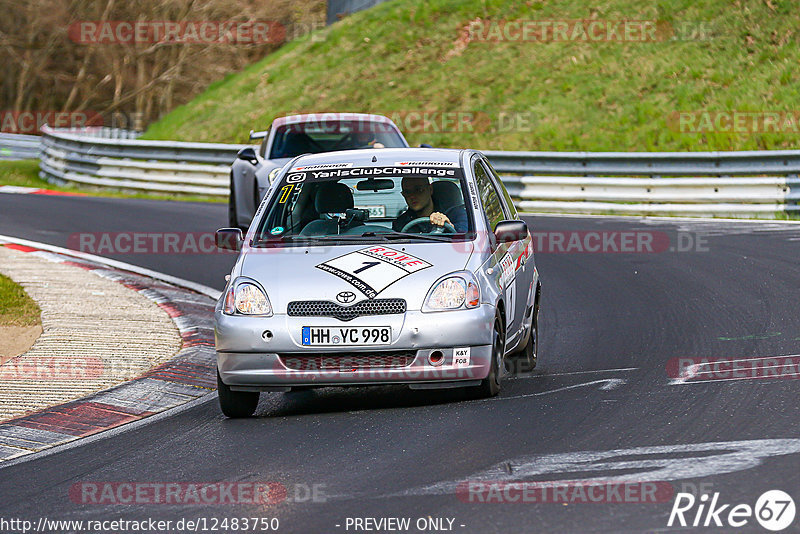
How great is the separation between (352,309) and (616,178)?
14.7 m

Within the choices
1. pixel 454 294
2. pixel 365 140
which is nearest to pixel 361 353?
pixel 454 294

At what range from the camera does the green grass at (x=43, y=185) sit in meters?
25.3

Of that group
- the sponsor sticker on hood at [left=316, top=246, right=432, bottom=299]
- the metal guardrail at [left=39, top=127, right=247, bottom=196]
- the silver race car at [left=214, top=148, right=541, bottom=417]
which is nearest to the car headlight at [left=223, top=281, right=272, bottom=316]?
the silver race car at [left=214, top=148, right=541, bottom=417]

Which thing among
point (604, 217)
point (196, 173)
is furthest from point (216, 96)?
point (604, 217)

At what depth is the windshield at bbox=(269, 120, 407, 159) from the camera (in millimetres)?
16547

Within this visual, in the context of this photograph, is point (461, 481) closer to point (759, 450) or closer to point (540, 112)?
point (759, 450)

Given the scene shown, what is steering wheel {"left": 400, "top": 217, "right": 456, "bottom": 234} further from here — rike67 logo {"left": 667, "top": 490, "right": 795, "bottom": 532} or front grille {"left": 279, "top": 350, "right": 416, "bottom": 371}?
rike67 logo {"left": 667, "top": 490, "right": 795, "bottom": 532}

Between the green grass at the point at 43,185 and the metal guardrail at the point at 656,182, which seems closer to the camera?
the metal guardrail at the point at 656,182

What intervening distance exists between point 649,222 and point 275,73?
57.2 feet

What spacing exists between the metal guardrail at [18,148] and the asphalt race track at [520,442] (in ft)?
79.2

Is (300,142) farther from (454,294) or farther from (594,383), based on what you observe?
(454,294)

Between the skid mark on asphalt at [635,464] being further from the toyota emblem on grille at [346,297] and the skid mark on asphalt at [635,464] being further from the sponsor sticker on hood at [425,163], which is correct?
the sponsor sticker on hood at [425,163]

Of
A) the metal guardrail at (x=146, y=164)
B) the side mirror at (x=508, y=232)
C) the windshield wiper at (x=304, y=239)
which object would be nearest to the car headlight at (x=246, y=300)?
the windshield wiper at (x=304, y=239)

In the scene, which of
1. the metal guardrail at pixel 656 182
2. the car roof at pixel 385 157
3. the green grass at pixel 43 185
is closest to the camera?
the car roof at pixel 385 157
